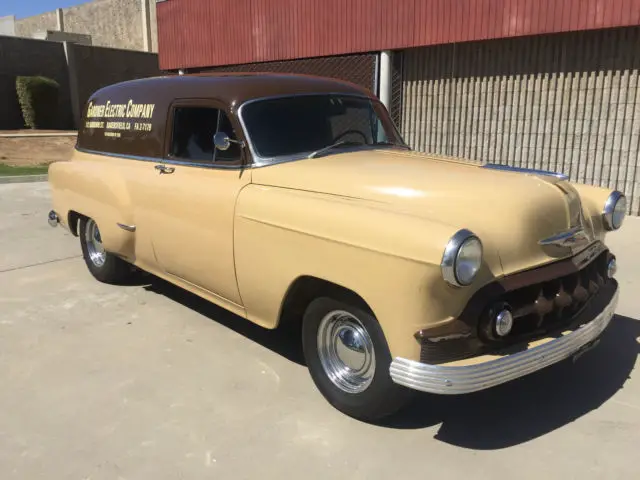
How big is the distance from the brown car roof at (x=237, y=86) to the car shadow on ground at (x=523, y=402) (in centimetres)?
170

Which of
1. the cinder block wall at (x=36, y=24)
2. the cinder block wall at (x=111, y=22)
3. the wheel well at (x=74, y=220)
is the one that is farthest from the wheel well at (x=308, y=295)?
the cinder block wall at (x=36, y=24)

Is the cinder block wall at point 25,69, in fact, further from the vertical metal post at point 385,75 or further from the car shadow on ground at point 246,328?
the car shadow on ground at point 246,328

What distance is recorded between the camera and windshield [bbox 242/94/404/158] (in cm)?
359

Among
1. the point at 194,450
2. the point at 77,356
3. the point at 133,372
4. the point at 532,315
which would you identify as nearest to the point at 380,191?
the point at 532,315

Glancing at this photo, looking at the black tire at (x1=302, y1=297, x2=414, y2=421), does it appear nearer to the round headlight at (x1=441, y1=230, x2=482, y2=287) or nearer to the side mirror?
the round headlight at (x1=441, y1=230, x2=482, y2=287)

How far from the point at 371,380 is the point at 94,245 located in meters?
3.55

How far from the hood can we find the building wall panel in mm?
5939

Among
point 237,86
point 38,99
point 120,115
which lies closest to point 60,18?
point 38,99

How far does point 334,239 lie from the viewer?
2.77m

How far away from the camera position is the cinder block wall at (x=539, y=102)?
26.4ft

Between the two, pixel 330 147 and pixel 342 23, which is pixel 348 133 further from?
pixel 342 23

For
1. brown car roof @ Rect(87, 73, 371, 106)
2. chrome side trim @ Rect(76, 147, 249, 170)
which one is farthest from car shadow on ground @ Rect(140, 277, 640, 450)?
brown car roof @ Rect(87, 73, 371, 106)

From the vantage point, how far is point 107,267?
5.13m

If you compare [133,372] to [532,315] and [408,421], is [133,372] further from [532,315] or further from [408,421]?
[532,315]
